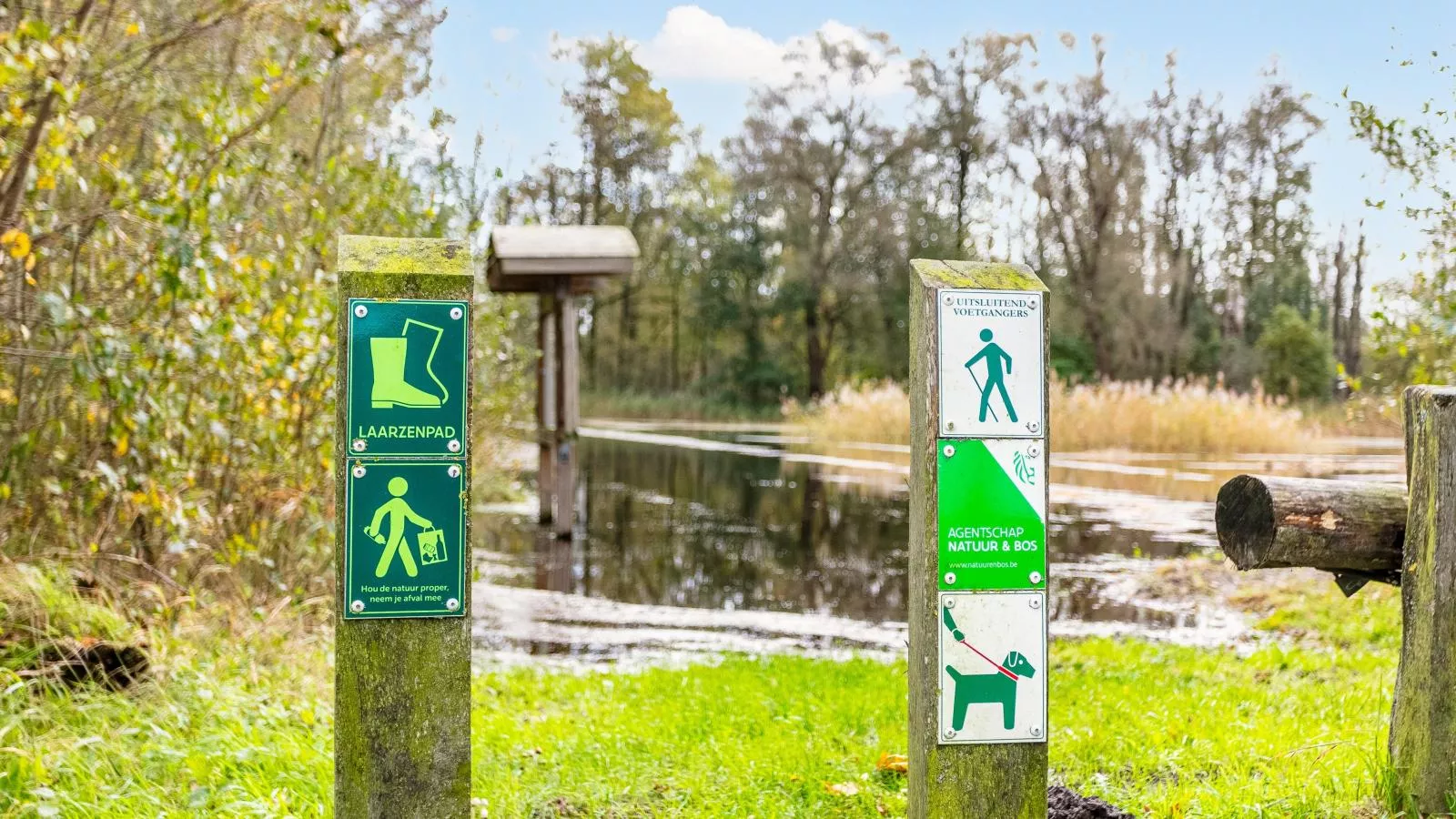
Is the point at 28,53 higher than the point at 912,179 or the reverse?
the reverse

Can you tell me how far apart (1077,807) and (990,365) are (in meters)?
1.40

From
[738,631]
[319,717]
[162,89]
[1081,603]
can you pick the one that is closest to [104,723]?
[319,717]

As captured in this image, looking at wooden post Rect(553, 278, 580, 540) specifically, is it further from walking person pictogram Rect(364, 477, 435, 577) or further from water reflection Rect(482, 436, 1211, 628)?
walking person pictogram Rect(364, 477, 435, 577)

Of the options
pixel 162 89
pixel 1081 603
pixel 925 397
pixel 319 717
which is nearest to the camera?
pixel 925 397

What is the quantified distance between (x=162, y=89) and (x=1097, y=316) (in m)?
32.6

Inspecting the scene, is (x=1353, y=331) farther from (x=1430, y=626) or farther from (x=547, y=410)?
(x=1430, y=626)

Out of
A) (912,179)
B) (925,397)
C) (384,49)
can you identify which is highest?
(912,179)

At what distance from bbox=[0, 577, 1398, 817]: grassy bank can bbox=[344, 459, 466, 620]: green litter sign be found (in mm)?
1120

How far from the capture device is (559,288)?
11.8 m

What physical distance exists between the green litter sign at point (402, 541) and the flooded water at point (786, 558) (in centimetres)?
433

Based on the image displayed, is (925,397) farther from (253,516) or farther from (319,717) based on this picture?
(253,516)

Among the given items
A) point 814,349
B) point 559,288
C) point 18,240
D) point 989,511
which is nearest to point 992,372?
point 989,511

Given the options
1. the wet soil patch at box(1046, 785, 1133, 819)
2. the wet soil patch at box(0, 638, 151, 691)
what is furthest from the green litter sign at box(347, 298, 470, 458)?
the wet soil patch at box(0, 638, 151, 691)

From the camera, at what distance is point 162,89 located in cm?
Result: 605
